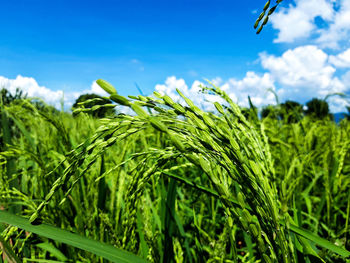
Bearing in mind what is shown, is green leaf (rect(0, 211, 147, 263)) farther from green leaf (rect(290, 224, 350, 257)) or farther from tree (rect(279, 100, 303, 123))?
tree (rect(279, 100, 303, 123))

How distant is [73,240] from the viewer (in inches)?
23.5

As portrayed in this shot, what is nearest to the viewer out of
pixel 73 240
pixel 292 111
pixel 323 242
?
pixel 73 240

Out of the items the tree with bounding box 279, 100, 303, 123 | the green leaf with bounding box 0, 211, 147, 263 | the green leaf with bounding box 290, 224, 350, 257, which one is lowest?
the green leaf with bounding box 290, 224, 350, 257

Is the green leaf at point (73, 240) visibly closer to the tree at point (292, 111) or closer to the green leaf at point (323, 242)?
the green leaf at point (323, 242)

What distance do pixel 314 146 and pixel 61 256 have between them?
112 inches

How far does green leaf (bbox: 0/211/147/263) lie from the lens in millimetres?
573

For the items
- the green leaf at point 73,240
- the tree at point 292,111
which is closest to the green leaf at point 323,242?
the green leaf at point 73,240

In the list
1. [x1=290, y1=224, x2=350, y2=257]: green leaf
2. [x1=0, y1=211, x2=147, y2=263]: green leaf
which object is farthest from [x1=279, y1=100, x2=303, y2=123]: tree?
[x1=0, y1=211, x2=147, y2=263]: green leaf

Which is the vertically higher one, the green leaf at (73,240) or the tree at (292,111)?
the tree at (292,111)

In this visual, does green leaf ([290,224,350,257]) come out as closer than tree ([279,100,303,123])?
Yes

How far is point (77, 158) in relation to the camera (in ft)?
1.62

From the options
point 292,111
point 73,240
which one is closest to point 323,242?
point 73,240

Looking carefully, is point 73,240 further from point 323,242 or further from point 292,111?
point 292,111

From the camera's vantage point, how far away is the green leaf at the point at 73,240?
57 cm
